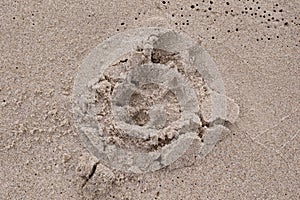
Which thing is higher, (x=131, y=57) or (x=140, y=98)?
(x=131, y=57)

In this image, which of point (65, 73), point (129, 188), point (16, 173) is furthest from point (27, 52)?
point (129, 188)

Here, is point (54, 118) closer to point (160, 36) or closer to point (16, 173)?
point (16, 173)

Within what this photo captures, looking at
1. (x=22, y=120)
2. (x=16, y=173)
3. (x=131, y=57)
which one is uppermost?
(x=131, y=57)

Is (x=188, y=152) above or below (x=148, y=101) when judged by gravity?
below
